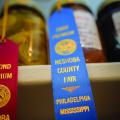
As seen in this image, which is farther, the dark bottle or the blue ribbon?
the dark bottle

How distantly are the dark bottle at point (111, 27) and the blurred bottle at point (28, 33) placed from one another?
116mm

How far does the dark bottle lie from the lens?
46 centimetres

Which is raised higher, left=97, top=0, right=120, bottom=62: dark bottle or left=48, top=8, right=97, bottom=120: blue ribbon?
left=97, top=0, right=120, bottom=62: dark bottle

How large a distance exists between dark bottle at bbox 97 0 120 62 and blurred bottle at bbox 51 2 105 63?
0.05 ft

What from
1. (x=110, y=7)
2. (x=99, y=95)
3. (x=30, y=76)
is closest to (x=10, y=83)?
(x=30, y=76)

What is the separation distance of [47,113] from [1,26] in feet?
0.62

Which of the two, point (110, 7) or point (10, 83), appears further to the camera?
point (110, 7)

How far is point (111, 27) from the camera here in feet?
1.60

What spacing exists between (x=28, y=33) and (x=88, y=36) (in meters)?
0.11

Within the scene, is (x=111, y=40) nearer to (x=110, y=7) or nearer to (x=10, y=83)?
(x=110, y=7)

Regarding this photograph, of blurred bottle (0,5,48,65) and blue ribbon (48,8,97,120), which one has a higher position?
blurred bottle (0,5,48,65)

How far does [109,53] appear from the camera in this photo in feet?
1.55

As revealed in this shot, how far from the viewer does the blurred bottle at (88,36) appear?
0.45 m

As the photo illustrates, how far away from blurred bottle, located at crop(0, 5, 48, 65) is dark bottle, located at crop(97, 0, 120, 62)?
0.12 m
